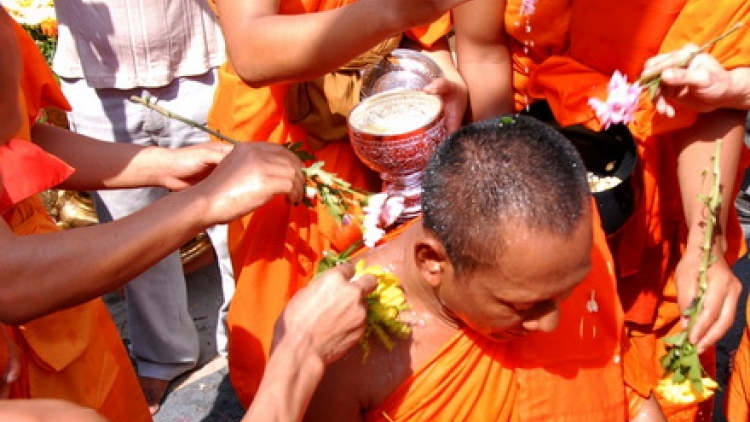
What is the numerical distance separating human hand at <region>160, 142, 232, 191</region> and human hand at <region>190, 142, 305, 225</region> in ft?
1.05

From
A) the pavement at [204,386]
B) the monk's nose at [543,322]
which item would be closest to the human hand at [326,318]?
the monk's nose at [543,322]

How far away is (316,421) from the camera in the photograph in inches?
94.4

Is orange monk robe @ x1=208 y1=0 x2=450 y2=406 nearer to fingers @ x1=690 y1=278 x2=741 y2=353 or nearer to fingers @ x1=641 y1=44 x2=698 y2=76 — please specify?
fingers @ x1=641 y1=44 x2=698 y2=76

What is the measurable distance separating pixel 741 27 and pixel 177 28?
86.5 inches

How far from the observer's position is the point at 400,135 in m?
2.59

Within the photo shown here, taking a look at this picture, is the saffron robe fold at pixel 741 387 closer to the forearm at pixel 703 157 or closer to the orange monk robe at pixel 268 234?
the forearm at pixel 703 157

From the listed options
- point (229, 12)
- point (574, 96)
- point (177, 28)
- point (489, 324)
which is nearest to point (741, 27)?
point (574, 96)

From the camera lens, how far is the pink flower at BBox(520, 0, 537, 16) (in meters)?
2.78

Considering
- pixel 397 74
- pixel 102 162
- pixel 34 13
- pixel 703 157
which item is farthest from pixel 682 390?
pixel 34 13

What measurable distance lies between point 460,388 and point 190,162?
3.16 ft

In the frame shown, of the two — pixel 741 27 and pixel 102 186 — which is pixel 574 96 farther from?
pixel 102 186

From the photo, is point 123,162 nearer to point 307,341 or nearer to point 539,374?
point 307,341

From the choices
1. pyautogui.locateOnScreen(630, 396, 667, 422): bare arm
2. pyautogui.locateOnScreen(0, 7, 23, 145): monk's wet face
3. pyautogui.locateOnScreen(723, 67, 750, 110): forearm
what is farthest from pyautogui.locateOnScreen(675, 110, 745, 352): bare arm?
pyautogui.locateOnScreen(0, 7, 23, 145): monk's wet face

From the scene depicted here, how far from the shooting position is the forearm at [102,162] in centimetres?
275
